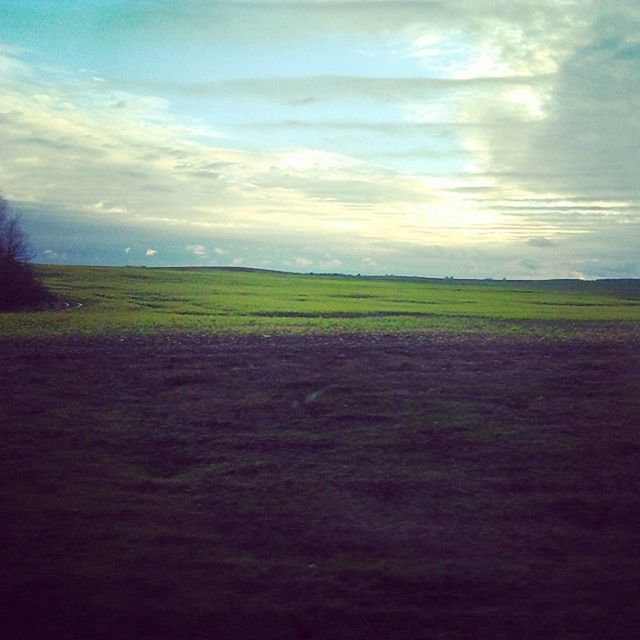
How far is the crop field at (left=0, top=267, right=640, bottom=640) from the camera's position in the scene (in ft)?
Result: 18.5

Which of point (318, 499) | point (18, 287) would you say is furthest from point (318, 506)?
point (18, 287)

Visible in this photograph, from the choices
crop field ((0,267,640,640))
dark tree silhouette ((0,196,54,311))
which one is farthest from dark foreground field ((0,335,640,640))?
dark tree silhouette ((0,196,54,311))

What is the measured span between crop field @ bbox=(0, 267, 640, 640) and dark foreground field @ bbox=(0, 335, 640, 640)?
0.03m

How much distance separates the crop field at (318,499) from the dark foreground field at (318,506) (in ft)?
0.10

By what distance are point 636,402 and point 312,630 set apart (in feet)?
35.2

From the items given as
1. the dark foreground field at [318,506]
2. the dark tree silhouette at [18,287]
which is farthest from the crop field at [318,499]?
the dark tree silhouette at [18,287]

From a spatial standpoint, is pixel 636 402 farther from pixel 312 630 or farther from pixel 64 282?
pixel 64 282

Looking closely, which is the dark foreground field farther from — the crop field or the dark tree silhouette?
the dark tree silhouette

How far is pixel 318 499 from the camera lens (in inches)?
330

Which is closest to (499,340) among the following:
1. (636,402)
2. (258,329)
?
A: (258,329)

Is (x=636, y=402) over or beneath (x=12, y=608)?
over

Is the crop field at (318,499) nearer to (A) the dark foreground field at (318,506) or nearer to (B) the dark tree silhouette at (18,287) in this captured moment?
(A) the dark foreground field at (318,506)

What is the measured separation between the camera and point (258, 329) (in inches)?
1174

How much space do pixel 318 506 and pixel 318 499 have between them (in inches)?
9.3
